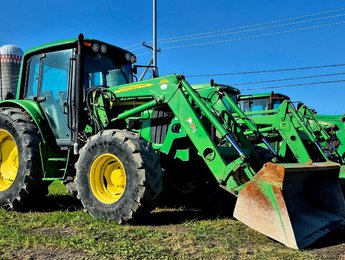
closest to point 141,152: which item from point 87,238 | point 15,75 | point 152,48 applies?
point 87,238

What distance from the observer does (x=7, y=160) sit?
24.5 ft

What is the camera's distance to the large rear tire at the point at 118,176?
5.33m

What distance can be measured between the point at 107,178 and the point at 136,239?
1.41 metres

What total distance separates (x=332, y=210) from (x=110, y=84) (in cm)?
397

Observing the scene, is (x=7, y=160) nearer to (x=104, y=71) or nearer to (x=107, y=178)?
(x=104, y=71)

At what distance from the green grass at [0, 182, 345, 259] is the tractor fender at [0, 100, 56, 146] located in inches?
50.1

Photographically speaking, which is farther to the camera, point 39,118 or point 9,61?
point 9,61

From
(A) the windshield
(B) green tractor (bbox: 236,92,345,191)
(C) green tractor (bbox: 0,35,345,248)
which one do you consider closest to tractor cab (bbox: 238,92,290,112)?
(B) green tractor (bbox: 236,92,345,191)

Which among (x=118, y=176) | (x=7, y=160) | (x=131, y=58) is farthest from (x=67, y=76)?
(x=118, y=176)

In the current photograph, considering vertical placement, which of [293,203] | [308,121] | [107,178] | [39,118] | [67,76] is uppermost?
[67,76]

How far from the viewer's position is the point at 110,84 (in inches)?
292

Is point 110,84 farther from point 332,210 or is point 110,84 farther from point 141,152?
point 332,210

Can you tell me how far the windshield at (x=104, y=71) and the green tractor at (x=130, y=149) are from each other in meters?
0.02

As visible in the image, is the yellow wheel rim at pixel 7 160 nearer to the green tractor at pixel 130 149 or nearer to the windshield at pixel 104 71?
the green tractor at pixel 130 149
